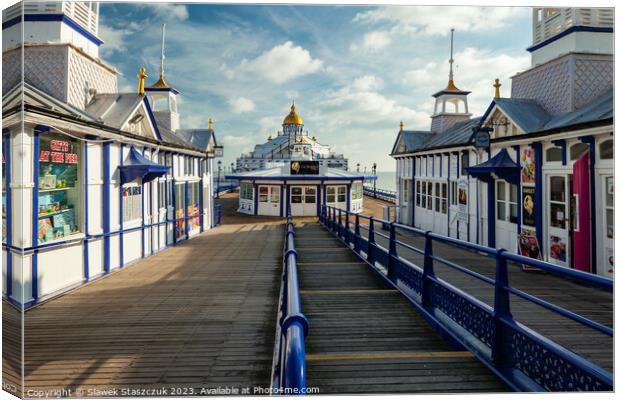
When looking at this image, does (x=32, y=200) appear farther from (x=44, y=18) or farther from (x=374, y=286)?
(x=374, y=286)

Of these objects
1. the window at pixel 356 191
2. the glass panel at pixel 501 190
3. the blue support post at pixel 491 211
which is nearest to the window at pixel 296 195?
the window at pixel 356 191

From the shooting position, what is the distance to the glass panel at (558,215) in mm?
7917

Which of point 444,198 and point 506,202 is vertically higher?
point 444,198

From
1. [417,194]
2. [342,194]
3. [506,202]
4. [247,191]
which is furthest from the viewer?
[247,191]

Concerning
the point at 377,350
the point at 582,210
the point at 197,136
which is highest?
the point at 197,136

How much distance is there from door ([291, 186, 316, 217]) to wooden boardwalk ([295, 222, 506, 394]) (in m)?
17.4

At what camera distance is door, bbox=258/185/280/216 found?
76.4 feet

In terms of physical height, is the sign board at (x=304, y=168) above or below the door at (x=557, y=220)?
above

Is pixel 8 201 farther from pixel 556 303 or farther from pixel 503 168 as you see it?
pixel 503 168

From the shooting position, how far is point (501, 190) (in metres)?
10.5

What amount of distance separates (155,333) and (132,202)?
556cm

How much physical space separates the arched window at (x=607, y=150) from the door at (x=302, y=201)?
17.4m

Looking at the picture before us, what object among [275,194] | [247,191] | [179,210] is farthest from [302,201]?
[179,210]

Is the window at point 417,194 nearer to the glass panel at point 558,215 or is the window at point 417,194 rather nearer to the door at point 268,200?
the glass panel at point 558,215
